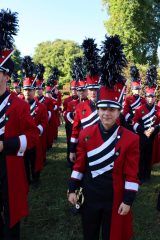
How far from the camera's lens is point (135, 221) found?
5.35 m

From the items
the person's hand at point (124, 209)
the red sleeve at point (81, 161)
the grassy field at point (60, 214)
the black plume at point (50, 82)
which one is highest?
the black plume at point (50, 82)

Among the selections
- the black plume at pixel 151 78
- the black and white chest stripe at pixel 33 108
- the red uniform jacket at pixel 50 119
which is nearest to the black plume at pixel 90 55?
the black and white chest stripe at pixel 33 108

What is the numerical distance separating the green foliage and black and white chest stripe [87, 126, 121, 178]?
2102 inches

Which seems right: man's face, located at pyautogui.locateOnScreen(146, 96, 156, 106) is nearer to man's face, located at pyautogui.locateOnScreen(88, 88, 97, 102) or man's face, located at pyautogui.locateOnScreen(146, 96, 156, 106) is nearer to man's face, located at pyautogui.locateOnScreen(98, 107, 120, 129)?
man's face, located at pyautogui.locateOnScreen(88, 88, 97, 102)

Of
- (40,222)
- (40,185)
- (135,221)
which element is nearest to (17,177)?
(40,222)

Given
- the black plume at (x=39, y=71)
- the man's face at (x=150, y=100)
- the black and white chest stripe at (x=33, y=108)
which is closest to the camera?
the black and white chest stripe at (x=33, y=108)

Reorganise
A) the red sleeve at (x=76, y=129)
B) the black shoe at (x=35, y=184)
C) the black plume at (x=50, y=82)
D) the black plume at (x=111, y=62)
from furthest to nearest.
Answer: the black plume at (x=50, y=82) → the black shoe at (x=35, y=184) → the red sleeve at (x=76, y=129) → the black plume at (x=111, y=62)

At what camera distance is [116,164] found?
3307mm

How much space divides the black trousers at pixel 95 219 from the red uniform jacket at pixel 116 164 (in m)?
0.06

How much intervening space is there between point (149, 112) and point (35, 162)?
2439 millimetres

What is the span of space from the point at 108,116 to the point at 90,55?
244 cm

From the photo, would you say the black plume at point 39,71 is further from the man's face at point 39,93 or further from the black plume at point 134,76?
the black plume at point 134,76

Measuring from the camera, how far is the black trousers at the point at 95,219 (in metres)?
3.36

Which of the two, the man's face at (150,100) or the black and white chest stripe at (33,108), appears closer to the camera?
the black and white chest stripe at (33,108)
